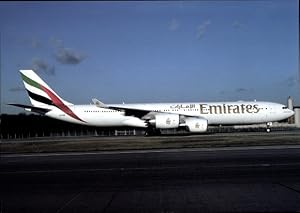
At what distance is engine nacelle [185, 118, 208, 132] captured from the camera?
3547cm

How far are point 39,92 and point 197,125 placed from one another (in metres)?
17.2

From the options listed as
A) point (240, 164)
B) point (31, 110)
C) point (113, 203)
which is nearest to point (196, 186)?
point (113, 203)

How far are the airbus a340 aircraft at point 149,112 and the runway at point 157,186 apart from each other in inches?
866

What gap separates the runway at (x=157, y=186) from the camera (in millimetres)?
7969

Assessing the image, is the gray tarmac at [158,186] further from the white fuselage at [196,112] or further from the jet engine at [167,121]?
the white fuselage at [196,112]

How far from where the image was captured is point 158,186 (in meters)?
10.2

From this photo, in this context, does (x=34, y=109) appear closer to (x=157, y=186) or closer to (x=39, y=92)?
(x=39, y=92)

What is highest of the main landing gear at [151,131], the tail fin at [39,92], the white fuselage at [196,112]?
the tail fin at [39,92]

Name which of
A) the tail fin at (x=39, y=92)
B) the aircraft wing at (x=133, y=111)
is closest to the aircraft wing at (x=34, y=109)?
the tail fin at (x=39, y=92)

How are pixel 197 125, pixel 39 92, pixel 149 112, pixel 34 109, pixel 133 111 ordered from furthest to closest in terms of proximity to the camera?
1. pixel 39 92
2. pixel 34 109
3. pixel 149 112
4. pixel 133 111
5. pixel 197 125

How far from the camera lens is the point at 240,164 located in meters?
14.2

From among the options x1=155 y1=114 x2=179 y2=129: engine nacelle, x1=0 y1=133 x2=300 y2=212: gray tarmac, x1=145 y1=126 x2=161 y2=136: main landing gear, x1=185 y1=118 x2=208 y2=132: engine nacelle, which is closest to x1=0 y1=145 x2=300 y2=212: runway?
x1=0 y1=133 x2=300 y2=212: gray tarmac

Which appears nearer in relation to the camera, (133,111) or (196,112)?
(133,111)

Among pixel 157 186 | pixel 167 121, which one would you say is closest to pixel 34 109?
pixel 167 121
